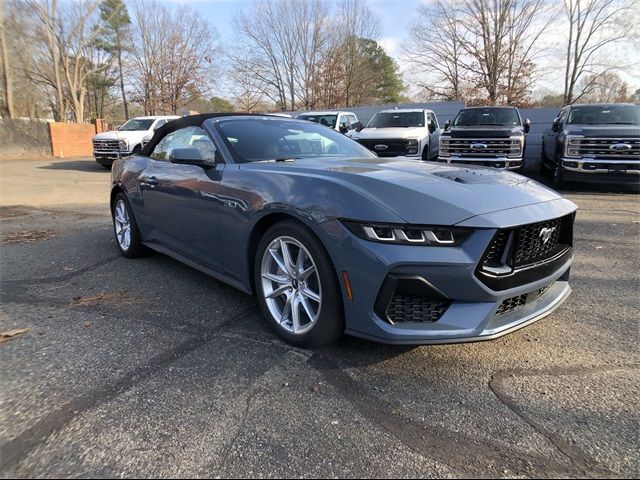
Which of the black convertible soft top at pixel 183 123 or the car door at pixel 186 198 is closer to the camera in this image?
the car door at pixel 186 198

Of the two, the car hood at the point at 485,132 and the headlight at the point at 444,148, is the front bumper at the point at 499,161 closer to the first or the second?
the headlight at the point at 444,148

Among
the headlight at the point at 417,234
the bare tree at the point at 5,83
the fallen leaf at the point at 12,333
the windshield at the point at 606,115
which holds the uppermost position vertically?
the bare tree at the point at 5,83

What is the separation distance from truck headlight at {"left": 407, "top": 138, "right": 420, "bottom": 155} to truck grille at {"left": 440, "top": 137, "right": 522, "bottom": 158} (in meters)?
0.78

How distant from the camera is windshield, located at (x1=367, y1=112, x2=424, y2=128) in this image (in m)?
13.0

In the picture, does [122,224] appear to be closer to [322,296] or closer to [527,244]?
[322,296]

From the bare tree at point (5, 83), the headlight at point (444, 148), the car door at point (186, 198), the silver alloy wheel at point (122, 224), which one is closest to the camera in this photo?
the car door at point (186, 198)

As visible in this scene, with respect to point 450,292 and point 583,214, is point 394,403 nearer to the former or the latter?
point 450,292

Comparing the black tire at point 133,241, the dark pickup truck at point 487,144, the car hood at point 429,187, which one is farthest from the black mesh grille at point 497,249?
the dark pickup truck at point 487,144

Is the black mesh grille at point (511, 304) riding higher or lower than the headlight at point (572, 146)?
lower

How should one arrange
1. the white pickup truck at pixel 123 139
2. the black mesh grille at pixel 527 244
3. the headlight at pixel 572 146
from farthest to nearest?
the white pickup truck at pixel 123 139 < the headlight at pixel 572 146 < the black mesh grille at pixel 527 244

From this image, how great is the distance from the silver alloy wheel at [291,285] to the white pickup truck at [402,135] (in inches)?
319

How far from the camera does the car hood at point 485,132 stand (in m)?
10.6

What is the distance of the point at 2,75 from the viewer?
25062mm

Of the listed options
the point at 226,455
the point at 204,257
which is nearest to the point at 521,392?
the point at 226,455
